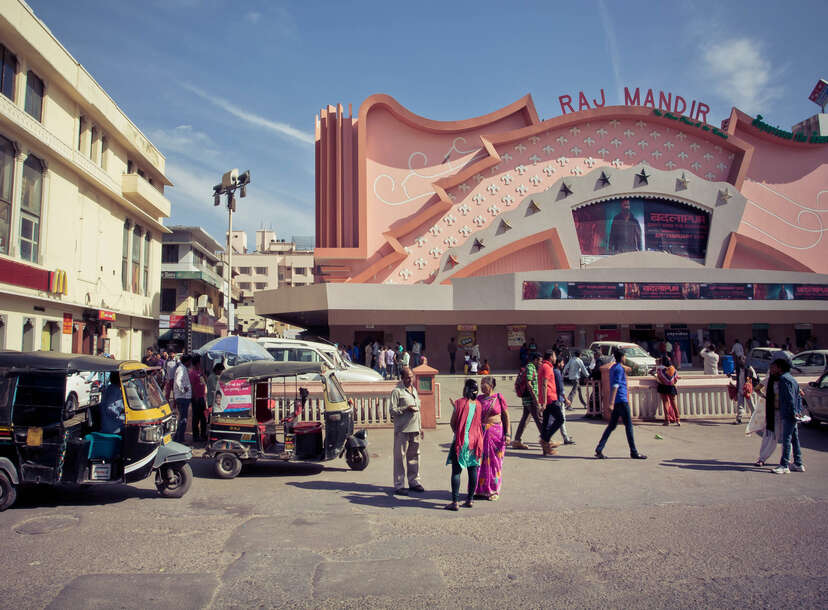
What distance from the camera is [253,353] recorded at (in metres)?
12.5

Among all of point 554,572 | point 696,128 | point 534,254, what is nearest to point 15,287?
point 554,572

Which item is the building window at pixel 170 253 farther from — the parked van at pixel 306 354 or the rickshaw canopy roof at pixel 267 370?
the rickshaw canopy roof at pixel 267 370

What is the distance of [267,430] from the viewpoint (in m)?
8.80

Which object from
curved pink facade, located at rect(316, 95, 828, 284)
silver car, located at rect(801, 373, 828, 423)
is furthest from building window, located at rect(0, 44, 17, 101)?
silver car, located at rect(801, 373, 828, 423)

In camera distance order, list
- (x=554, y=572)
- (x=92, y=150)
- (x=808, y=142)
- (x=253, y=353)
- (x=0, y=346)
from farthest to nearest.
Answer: (x=808, y=142)
(x=92, y=150)
(x=0, y=346)
(x=253, y=353)
(x=554, y=572)

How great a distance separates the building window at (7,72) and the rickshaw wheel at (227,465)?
1425cm

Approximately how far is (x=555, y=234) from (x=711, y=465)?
76.7 ft

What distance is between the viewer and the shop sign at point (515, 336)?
30.3m

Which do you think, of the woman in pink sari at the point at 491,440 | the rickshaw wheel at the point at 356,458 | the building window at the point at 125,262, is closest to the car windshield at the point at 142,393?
the rickshaw wheel at the point at 356,458

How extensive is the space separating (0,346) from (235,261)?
2312 inches

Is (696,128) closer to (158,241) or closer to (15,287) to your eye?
(158,241)

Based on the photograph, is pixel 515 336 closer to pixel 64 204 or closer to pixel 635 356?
pixel 635 356

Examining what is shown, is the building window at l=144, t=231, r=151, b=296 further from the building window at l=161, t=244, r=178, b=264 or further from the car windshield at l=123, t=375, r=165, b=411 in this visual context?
the car windshield at l=123, t=375, r=165, b=411

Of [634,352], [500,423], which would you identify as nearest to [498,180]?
[634,352]
